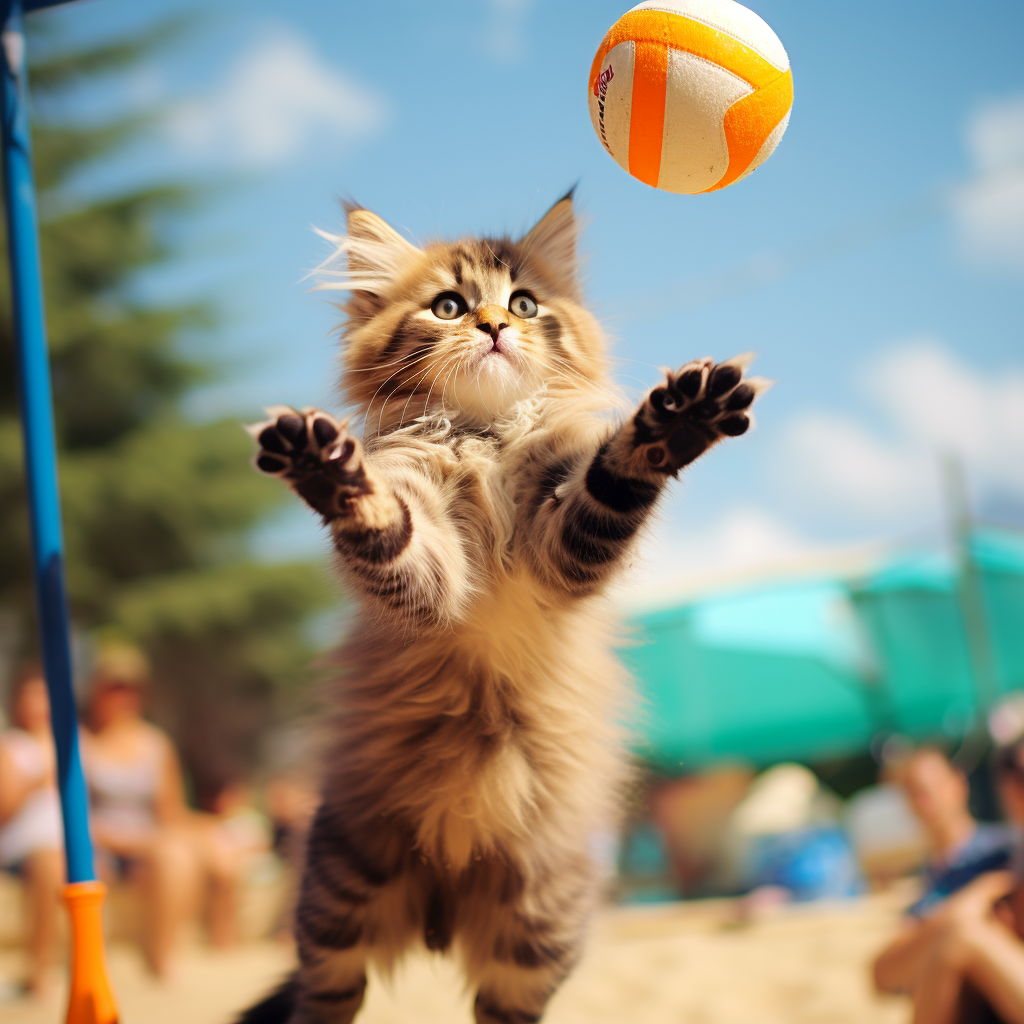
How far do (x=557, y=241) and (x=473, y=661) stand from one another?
46.0 inches

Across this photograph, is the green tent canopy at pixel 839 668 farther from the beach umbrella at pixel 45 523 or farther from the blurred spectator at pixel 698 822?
the beach umbrella at pixel 45 523

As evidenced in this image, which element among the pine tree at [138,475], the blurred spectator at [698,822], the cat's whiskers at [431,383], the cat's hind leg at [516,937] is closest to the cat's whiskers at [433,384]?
the cat's whiskers at [431,383]

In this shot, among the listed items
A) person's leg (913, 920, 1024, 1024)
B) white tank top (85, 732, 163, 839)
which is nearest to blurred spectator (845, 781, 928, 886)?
person's leg (913, 920, 1024, 1024)

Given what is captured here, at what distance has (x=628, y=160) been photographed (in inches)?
81.7

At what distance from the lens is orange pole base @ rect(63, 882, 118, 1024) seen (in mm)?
2123

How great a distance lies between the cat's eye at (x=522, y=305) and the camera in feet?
7.68

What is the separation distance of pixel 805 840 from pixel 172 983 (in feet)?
15.1

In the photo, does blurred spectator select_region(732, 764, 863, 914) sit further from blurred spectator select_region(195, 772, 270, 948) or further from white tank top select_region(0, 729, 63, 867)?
white tank top select_region(0, 729, 63, 867)

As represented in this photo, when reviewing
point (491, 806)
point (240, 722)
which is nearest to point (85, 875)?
point (491, 806)

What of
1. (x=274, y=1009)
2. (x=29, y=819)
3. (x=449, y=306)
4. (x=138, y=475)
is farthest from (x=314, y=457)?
(x=138, y=475)

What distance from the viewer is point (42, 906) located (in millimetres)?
4477

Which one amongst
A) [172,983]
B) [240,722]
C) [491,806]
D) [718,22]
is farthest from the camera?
[240,722]

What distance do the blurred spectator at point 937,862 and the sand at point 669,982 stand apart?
514mm

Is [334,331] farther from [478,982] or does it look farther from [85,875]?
[478,982]
